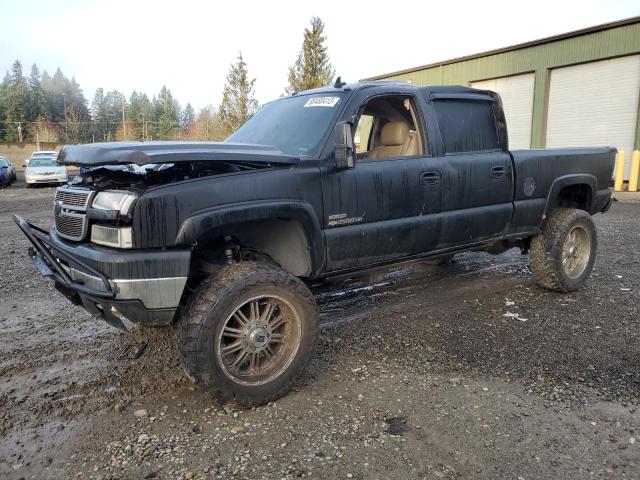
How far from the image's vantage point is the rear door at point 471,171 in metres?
4.24

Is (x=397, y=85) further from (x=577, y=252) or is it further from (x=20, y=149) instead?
(x=20, y=149)

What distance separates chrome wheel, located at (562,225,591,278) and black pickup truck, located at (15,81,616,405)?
0.89 metres

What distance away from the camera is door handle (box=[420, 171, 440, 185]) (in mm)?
4012

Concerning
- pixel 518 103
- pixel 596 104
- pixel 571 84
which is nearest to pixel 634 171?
pixel 596 104

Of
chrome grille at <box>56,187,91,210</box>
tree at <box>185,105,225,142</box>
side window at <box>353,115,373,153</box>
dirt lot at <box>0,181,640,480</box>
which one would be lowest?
dirt lot at <box>0,181,640,480</box>

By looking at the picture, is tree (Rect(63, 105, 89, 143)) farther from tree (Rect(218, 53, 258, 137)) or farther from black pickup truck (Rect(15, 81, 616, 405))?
black pickup truck (Rect(15, 81, 616, 405))

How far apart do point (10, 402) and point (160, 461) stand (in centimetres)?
129

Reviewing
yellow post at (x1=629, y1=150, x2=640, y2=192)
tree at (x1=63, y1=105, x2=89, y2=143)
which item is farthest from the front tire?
tree at (x1=63, y1=105, x2=89, y2=143)

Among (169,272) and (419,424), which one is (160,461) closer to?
(169,272)

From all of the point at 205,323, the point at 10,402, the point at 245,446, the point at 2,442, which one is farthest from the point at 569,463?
the point at 10,402

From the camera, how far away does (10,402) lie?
315 centimetres

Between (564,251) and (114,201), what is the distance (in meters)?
4.58

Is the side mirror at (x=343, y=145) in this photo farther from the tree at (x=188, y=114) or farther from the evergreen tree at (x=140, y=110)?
the tree at (x=188, y=114)

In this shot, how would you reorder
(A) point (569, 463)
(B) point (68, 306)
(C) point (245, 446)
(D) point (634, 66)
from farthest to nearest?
(D) point (634, 66) → (B) point (68, 306) → (C) point (245, 446) → (A) point (569, 463)
